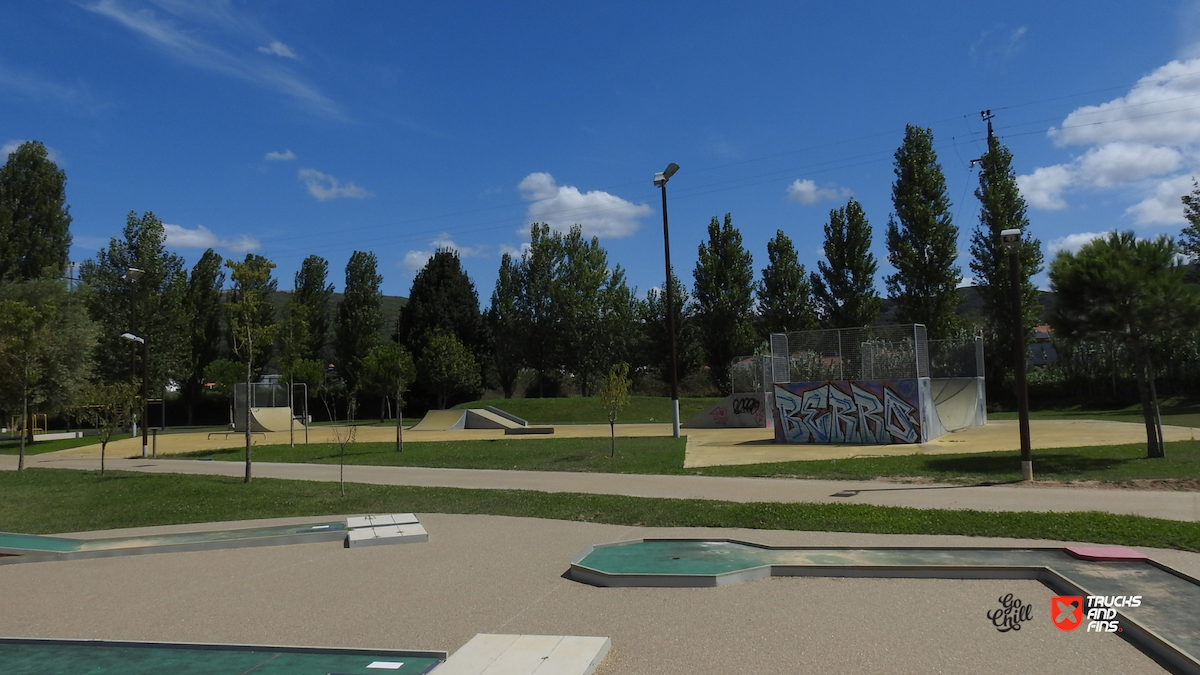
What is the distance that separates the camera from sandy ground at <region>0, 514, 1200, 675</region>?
523 cm

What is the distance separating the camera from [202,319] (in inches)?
2283

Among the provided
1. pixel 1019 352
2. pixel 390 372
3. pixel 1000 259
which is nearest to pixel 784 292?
pixel 1000 259

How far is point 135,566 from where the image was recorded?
930cm

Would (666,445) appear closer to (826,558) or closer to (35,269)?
(826,558)

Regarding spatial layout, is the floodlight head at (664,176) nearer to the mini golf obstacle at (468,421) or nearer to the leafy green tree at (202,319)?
the mini golf obstacle at (468,421)

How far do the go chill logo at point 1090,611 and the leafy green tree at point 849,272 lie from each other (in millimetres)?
42678

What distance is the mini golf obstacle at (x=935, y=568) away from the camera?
5855 millimetres

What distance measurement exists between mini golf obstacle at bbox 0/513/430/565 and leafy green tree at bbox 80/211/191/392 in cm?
4521

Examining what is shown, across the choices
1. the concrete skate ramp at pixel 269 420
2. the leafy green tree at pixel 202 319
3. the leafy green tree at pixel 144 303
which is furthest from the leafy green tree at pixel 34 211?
the concrete skate ramp at pixel 269 420

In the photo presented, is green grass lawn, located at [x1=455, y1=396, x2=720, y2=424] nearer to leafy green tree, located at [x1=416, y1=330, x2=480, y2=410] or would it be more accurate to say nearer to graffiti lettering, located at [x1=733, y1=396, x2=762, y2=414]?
graffiti lettering, located at [x1=733, y1=396, x2=762, y2=414]

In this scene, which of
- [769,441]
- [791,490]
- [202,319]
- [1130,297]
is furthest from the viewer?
[202,319]

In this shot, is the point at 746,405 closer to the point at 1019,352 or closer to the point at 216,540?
the point at 1019,352

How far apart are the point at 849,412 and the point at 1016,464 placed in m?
8.51

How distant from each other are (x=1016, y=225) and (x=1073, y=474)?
3494 cm
